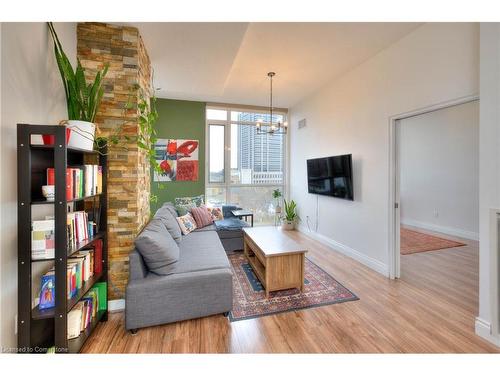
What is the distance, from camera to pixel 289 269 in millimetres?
2447

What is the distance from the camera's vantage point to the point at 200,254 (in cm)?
245

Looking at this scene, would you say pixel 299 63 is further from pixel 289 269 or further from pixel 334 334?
pixel 334 334

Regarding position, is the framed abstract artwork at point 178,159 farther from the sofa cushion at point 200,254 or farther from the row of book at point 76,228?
the row of book at point 76,228

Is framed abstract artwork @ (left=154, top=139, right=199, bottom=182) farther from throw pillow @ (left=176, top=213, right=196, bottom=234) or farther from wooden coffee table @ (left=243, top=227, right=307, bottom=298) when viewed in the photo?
wooden coffee table @ (left=243, top=227, right=307, bottom=298)

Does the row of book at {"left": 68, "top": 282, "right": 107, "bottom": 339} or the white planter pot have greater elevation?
the white planter pot

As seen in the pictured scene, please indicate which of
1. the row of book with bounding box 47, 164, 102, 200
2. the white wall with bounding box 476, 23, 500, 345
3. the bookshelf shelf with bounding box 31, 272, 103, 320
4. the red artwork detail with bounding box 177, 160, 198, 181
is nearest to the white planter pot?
the row of book with bounding box 47, 164, 102, 200

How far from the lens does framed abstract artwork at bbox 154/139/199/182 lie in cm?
469

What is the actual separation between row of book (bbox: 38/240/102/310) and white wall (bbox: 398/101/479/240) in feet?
19.4

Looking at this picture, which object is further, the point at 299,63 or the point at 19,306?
the point at 299,63

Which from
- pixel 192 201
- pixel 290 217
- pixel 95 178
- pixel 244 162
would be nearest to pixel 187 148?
pixel 192 201

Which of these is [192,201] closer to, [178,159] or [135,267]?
[178,159]
